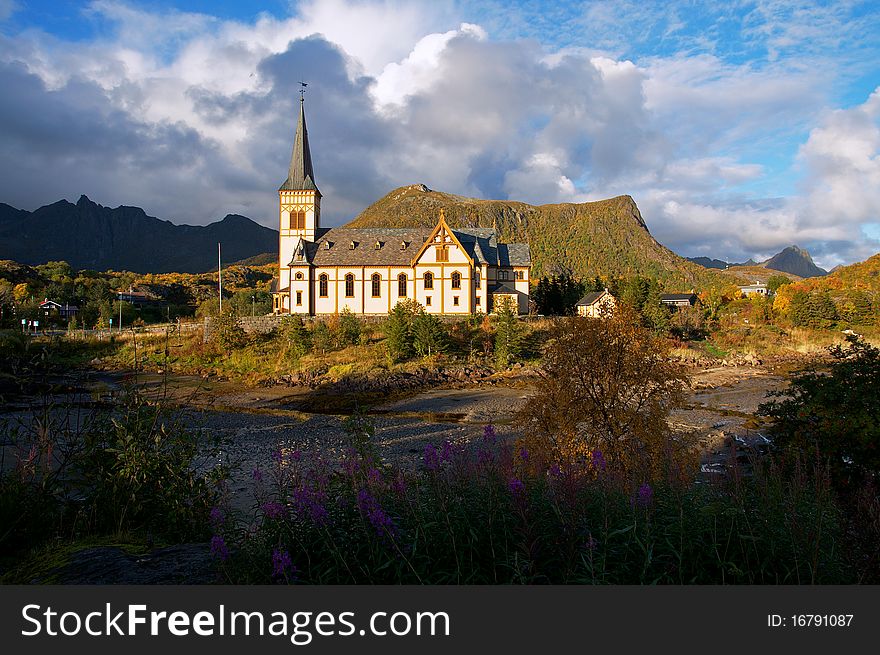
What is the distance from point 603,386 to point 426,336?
95.5ft

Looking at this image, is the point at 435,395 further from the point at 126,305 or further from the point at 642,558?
the point at 126,305

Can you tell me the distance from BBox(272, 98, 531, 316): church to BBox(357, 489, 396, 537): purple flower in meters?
45.8

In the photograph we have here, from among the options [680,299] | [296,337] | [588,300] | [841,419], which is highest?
[680,299]

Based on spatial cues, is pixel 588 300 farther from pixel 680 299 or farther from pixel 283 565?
pixel 283 565

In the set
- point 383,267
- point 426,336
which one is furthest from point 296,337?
point 383,267

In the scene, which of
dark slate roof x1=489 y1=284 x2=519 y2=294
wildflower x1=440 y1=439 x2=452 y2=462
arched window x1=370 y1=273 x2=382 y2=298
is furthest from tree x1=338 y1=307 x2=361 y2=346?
wildflower x1=440 y1=439 x2=452 y2=462

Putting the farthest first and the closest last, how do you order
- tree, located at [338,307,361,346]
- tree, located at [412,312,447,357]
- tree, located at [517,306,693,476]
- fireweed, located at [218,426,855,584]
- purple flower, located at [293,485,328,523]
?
tree, located at [338,307,361,346] → tree, located at [412,312,447,357] → tree, located at [517,306,693,476] → purple flower, located at [293,485,328,523] → fireweed, located at [218,426,855,584]

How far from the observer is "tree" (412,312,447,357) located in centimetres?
4066

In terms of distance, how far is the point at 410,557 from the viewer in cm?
383

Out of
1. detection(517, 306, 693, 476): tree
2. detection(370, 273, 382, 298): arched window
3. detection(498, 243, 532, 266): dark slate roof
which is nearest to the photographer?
detection(517, 306, 693, 476): tree

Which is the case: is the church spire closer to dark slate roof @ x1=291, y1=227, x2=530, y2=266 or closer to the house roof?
dark slate roof @ x1=291, y1=227, x2=530, y2=266

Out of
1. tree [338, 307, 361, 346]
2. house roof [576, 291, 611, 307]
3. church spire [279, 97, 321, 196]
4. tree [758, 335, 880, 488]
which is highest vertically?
church spire [279, 97, 321, 196]

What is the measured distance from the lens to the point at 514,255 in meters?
56.0

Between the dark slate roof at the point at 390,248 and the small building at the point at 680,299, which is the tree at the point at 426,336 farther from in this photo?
the small building at the point at 680,299
